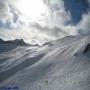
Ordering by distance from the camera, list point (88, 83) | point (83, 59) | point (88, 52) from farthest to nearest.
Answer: point (88, 52), point (83, 59), point (88, 83)

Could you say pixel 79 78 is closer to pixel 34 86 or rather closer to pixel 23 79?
pixel 34 86

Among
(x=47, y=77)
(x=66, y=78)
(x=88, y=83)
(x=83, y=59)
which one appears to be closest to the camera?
(x=88, y=83)

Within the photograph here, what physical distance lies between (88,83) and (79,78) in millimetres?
1301

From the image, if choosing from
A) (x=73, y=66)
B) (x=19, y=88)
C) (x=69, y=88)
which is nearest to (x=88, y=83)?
(x=69, y=88)

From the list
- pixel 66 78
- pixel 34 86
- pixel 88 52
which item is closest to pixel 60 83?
pixel 66 78

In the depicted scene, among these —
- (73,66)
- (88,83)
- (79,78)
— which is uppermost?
(73,66)

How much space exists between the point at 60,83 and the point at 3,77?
8.01 metres

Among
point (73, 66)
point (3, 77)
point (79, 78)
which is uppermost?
point (3, 77)

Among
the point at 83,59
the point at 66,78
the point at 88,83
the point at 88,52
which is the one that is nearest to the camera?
the point at 88,83

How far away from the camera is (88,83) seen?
33.2 feet

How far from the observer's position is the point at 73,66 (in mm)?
14188

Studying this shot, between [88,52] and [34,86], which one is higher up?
[88,52]

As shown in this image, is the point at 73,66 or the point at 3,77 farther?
the point at 3,77

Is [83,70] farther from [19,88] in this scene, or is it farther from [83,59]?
[19,88]
